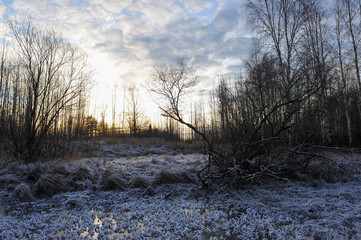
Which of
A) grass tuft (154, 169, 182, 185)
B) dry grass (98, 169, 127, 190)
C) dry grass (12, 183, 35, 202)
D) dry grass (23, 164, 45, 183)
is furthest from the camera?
grass tuft (154, 169, 182, 185)

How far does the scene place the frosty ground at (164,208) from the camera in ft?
7.80

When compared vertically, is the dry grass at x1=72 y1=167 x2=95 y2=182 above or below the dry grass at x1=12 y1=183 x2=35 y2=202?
above

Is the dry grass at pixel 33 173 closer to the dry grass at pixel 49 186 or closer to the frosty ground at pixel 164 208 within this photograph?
the frosty ground at pixel 164 208

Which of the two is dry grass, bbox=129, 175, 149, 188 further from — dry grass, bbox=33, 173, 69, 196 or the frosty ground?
dry grass, bbox=33, 173, 69, 196

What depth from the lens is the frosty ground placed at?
238 centimetres

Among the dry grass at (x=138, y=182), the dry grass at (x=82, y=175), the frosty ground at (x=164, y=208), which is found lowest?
the frosty ground at (x=164, y=208)

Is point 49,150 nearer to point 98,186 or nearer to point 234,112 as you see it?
point 98,186

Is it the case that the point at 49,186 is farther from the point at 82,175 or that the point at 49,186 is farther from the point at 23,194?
the point at 82,175

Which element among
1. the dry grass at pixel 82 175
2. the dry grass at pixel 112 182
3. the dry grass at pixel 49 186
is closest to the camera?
the dry grass at pixel 49 186

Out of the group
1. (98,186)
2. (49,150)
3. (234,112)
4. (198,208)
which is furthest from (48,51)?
(198,208)

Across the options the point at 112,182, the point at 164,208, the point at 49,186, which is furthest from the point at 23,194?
the point at 164,208

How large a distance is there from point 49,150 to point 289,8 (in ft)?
42.1

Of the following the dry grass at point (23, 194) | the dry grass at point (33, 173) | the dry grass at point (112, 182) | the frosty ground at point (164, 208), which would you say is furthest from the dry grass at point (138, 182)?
the dry grass at point (33, 173)

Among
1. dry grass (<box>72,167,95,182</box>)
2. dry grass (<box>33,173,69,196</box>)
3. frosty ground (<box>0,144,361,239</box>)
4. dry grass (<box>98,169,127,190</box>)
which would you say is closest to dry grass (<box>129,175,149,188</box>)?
frosty ground (<box>0,144,361,239</box>)
